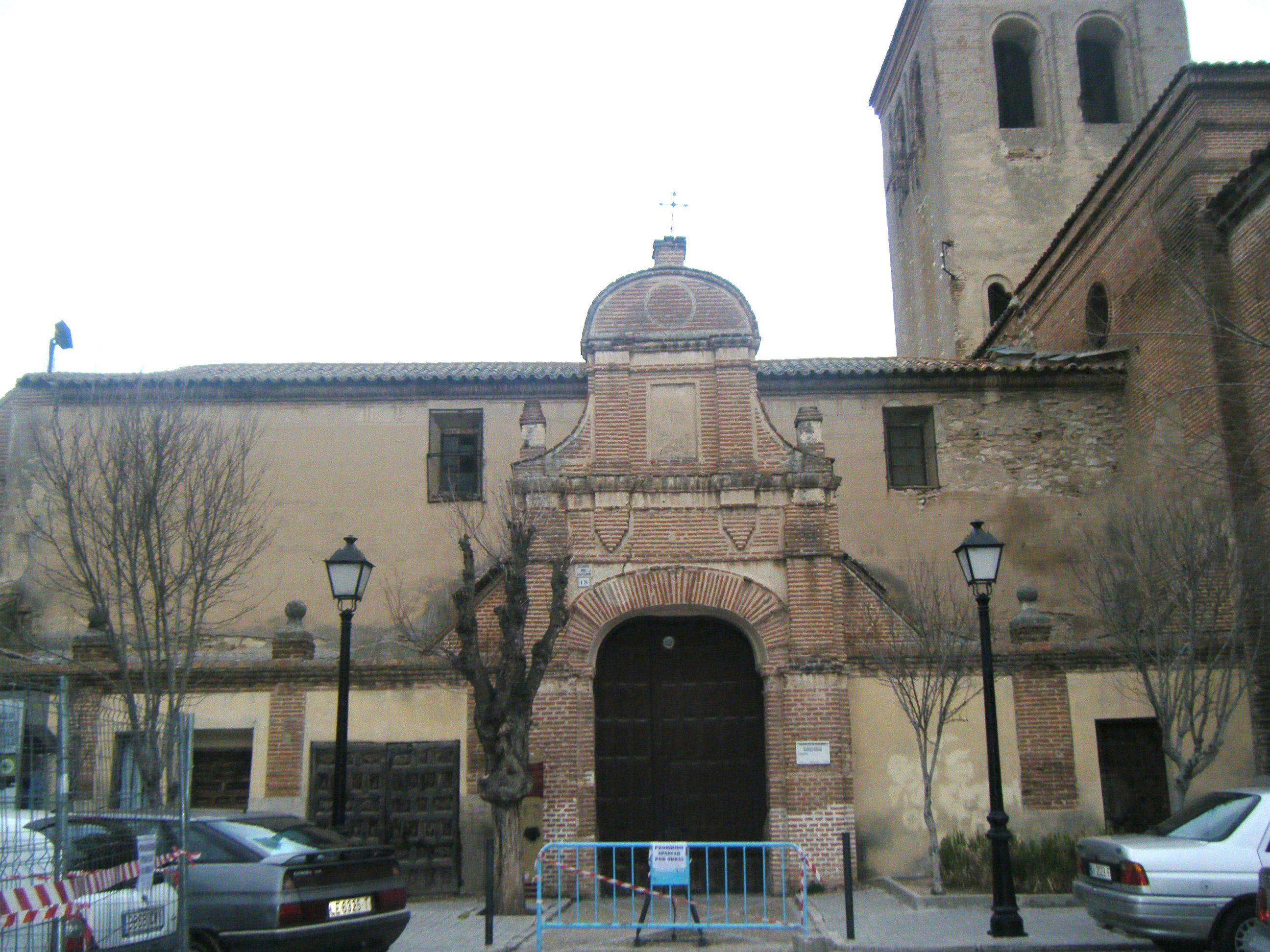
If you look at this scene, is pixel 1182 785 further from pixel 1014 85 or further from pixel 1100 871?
pixel 1014 85

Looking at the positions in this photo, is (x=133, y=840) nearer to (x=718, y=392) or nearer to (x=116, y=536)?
(x=116, y=536)

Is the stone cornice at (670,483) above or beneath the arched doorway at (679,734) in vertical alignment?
above

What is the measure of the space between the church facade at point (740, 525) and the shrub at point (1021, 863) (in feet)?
1.39

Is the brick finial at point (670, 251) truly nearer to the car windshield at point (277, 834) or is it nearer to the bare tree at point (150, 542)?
the bare tree at point (150, 542)

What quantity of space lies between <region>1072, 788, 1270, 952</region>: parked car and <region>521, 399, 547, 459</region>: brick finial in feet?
27.5

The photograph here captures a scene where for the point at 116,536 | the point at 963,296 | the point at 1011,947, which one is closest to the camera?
the point at 1011,947

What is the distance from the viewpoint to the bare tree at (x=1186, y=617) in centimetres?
1348

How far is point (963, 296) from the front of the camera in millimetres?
30984

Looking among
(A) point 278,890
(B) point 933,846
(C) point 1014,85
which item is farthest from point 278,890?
(C) point 1014,85

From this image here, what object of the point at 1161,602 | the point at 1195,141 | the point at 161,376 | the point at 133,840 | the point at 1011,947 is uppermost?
the point at 1195,141

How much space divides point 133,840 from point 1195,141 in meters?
19.4

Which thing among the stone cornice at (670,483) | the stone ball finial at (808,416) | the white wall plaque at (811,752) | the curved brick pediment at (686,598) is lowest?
the white wall plaque at (811,752)

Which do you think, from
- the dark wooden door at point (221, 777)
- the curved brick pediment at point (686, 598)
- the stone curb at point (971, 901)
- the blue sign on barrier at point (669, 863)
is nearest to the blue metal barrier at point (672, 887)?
the blue sign on barrier at point (669, 863)

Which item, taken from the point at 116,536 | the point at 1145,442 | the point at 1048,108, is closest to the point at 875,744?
the point at 1145,442
